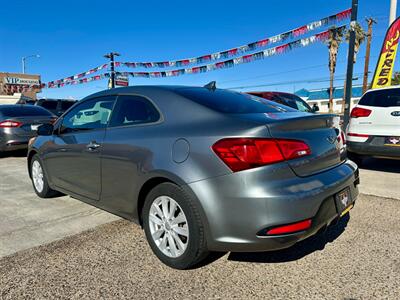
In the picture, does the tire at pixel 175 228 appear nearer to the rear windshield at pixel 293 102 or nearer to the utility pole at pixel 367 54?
the rear windshield at pixel 293 102

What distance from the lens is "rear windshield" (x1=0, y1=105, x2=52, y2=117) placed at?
847 cm

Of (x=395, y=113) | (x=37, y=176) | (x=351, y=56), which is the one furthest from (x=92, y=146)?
(x=351, y=56)

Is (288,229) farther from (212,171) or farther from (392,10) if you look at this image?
(392,10)

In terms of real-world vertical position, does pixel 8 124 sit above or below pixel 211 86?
below

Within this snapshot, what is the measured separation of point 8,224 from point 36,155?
125cm

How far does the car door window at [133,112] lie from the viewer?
3.10 meters

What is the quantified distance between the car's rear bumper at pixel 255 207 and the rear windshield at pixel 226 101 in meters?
0.69

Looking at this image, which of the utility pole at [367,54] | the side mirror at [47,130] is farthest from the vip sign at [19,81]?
the side mirror at [47,130]

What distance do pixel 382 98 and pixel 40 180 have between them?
5670 millimetres

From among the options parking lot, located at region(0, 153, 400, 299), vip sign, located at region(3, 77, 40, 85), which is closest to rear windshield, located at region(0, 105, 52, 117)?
parking lot, located at region(0, 153, 400, 299)

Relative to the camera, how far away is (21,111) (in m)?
8.76

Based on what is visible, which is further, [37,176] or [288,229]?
[37,176]

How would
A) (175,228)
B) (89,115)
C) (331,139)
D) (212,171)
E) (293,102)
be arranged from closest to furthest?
1. (212,171)
2. (175,228)
3. (331,139)
4. (89,115)
5. (293,102)

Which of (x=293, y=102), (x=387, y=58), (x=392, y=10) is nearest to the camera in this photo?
(x=293, y=102)
